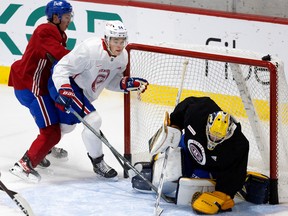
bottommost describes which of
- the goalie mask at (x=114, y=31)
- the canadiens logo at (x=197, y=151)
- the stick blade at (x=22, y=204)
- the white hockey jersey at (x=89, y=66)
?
the stick blade at (x=22, y=204)

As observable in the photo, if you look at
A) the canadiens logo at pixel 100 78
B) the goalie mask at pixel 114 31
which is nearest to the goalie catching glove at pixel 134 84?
the canadiens logo at pixel 100 78

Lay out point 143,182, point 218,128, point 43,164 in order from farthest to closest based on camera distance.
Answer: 1. point 43,164
2. point 143,182
3. point 218,128

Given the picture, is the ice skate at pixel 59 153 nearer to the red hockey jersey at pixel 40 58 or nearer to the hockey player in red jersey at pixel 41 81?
the hockey player in red jersey at pixel 41 81

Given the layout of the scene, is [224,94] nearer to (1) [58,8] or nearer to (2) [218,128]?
(2) [218,128]

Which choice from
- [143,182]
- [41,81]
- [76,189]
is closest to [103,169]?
[76,189]

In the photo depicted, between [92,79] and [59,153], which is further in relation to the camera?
[59,153]

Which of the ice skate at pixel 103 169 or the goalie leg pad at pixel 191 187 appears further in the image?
the ice skate at pixel 103 169

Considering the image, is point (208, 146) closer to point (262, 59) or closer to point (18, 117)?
point (262, 59)

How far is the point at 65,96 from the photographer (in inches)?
208

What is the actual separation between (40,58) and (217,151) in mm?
1214

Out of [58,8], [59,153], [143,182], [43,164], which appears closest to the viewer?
[143,182]

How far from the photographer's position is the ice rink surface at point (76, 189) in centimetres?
510

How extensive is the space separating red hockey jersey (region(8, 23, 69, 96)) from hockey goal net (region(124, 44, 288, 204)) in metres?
0.40

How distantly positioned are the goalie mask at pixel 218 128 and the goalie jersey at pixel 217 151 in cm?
6
